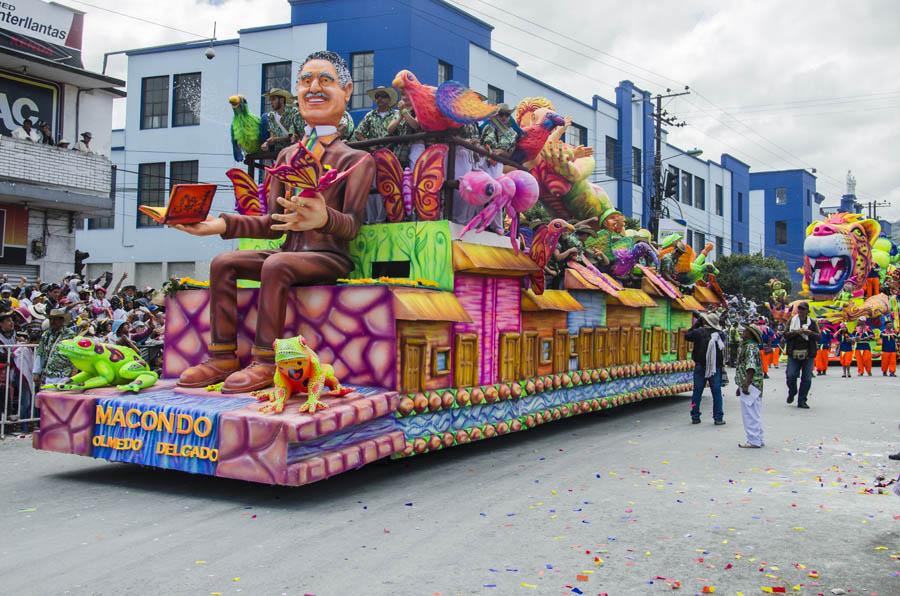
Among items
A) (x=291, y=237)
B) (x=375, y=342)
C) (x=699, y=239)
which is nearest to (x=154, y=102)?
(x=291, y=237)

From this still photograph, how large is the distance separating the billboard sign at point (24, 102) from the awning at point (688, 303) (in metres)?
14.9

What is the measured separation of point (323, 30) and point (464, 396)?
20.1 m

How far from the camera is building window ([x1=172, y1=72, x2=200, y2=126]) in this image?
2709 centimetres

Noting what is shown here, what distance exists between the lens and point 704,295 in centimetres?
1568

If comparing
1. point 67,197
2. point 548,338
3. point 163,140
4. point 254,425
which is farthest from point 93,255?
point 254,425

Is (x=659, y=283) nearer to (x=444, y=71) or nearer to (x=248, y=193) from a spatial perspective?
(x=248, y=193)

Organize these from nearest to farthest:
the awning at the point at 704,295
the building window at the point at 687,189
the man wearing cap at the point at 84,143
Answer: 1. the awning at the point at 704,295
2. the man wearing cap at the point at 84,143
3. the building window at the point at 687,189

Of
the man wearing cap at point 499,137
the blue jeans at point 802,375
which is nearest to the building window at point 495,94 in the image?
the blue jeans at point 802,375

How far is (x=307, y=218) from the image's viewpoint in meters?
7.20

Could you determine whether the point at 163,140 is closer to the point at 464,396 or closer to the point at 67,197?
the point at 67,197

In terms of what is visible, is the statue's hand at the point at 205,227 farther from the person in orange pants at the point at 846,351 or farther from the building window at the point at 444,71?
the building window at the point at 444,71

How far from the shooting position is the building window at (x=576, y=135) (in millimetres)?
31802

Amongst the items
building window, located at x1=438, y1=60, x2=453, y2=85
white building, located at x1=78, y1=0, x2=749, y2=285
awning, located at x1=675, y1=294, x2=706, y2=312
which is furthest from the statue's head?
building window, located at x1=438, y1=60, x2=453, y2=85

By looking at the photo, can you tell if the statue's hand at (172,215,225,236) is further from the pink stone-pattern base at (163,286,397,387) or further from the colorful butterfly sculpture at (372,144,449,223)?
the colorful butterfly sculpture at (372,144,449,223)
